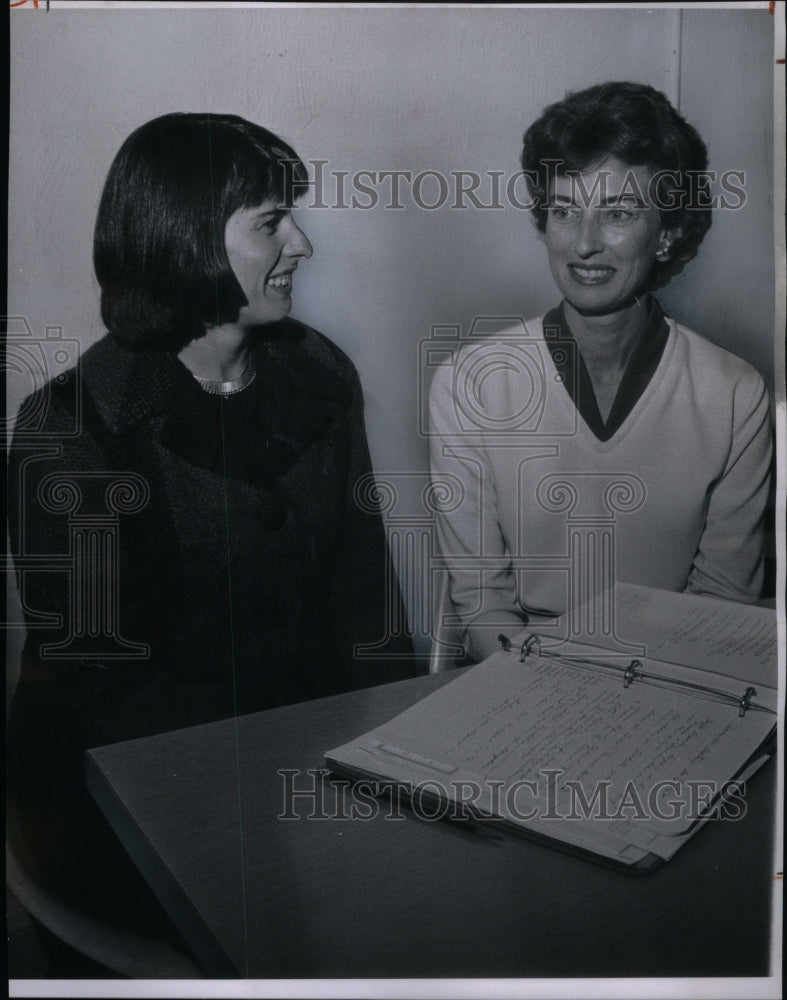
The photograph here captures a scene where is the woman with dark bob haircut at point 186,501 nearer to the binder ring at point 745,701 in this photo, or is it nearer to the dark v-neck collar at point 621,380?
the dark v-neck collar at point 621,380

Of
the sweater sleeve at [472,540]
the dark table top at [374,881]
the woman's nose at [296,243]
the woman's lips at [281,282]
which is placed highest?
the woman's nose at [296,243]

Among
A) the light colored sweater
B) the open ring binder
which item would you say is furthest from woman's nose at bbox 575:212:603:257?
the open ring binder

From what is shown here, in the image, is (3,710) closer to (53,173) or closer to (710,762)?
(53,173)

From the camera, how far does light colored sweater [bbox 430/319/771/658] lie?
3.84 ft

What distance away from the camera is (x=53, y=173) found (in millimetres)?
1144

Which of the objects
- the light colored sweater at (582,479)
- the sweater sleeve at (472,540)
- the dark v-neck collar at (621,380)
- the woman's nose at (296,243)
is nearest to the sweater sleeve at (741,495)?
the light colored sweater at (582,479)

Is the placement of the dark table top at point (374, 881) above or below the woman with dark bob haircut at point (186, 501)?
below

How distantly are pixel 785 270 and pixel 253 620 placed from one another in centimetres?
78

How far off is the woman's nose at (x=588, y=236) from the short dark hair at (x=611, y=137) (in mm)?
46

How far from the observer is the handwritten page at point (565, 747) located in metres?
1.02

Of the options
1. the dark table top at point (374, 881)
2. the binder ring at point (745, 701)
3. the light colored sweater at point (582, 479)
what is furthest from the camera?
the light colored sweater at point (582, 479)

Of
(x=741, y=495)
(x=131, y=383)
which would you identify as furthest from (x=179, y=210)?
(x=741, y=495)

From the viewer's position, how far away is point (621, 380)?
1.17m

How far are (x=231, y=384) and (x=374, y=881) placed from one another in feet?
1.91
